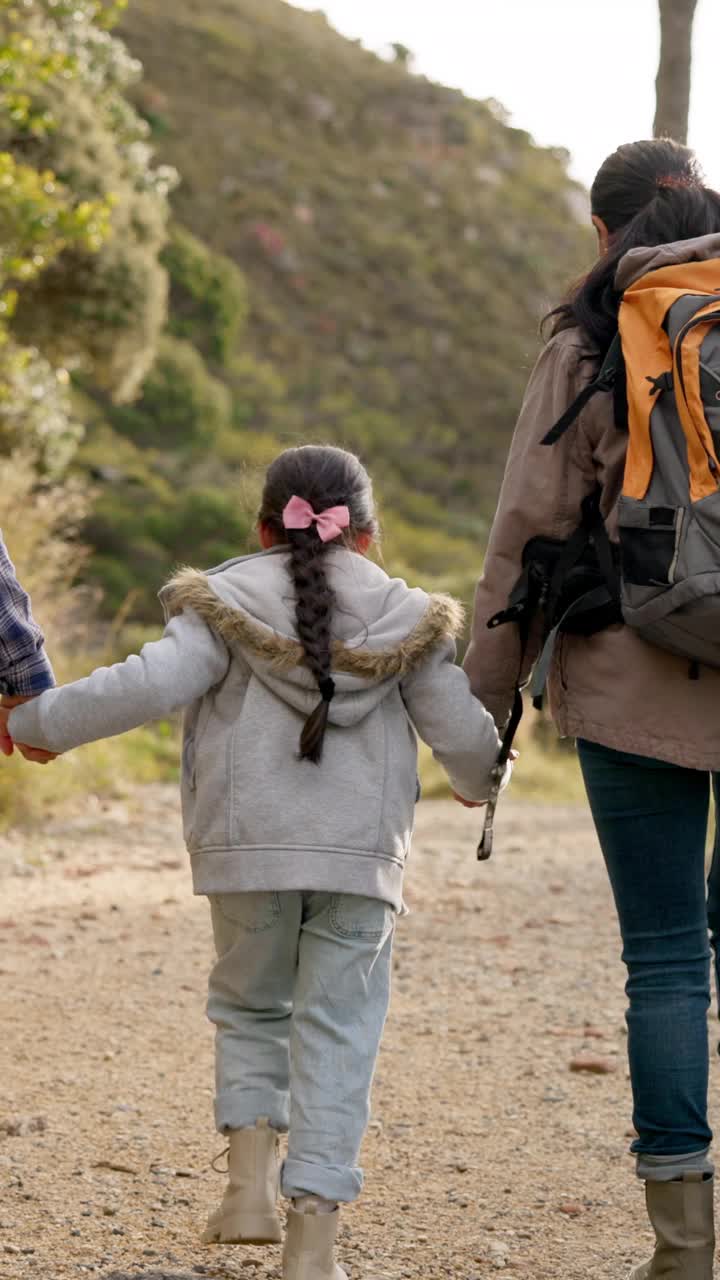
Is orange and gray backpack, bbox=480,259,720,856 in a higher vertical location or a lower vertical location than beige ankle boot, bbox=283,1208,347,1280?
higher

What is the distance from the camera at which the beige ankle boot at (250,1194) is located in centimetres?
267

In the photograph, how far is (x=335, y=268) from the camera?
38.5 meters

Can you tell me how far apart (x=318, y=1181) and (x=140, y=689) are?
32.9 inches

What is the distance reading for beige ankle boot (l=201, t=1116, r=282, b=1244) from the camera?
8.76ft

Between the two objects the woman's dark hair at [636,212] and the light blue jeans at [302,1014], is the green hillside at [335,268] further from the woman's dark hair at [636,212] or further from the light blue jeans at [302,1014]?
the light blue jeans at [302,1014]

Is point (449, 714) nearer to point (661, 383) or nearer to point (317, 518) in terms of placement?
point (317, 518)

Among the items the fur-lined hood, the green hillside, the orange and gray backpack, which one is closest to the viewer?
the orange and gray backpack

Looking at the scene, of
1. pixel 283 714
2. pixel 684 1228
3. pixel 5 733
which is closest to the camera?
pixel 684 1228

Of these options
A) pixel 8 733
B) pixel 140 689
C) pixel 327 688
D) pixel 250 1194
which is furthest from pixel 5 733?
pixel 250 1194

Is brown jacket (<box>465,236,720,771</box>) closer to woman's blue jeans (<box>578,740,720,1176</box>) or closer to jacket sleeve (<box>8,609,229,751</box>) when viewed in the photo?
woman's blue jeans (<box>578,740,720,1176</box>)

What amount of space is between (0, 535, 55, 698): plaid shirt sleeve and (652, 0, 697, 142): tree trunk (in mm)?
4414

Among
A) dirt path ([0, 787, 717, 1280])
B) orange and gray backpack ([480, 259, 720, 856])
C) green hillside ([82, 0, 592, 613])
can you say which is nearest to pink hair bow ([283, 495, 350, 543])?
orange and gray backpack ([480, 259, 720, 856])

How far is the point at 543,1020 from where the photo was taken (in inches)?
191

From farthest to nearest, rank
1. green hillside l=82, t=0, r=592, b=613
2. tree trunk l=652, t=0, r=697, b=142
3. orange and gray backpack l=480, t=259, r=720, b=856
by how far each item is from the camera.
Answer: green hillside l=82, t=0, r=592, b=613 → tree trunk l=652, t=0, r=697, b=142 → orange and gray backpack l=480, t=259, r=720, b=856
